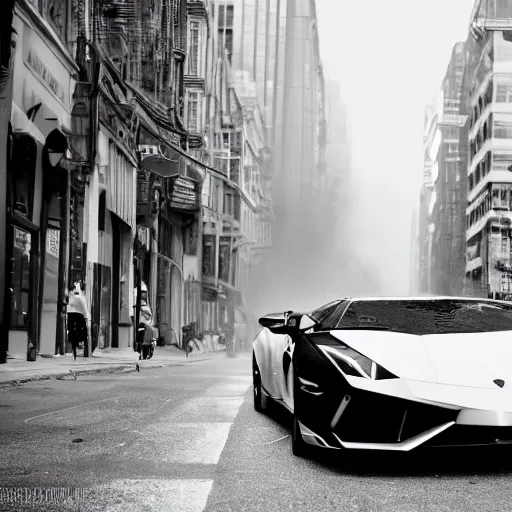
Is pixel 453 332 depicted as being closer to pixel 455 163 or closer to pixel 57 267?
pixel 57 267

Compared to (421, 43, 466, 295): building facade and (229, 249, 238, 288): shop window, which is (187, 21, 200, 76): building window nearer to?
(229, 249, 238, 288): shop window

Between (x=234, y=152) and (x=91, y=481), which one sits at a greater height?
(x=234, y=152)

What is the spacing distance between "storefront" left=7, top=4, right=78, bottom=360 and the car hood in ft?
39.2

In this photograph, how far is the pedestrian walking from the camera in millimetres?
20688

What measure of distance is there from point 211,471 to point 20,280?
12974mm

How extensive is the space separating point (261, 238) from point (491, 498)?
5320 cm

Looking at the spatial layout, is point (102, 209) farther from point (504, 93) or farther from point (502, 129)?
point (504, 93)

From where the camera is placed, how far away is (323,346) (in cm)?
523

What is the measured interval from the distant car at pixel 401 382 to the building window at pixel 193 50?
34397 mm

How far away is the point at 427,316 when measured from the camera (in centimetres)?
593

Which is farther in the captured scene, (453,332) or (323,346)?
(453,332)

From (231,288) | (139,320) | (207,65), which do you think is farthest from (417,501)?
(231,288)

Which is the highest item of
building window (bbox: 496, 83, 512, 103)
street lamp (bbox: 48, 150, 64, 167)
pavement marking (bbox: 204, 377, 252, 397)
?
building window (bbox: 496, 83, 512, 103)

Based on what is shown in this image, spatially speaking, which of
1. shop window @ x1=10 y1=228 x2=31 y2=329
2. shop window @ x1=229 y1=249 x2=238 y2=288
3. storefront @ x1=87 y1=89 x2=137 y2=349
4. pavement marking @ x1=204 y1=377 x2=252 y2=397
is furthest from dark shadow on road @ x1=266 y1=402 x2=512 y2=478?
shop window @ x1=229 y1=249 x2=238 y2=288
